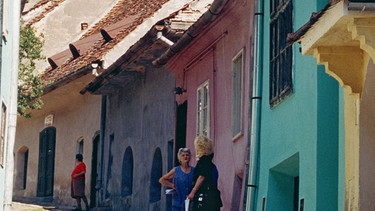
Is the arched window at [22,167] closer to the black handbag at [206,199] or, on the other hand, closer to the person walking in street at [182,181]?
the person walking in street at [182,181]

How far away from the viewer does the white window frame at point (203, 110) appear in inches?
929

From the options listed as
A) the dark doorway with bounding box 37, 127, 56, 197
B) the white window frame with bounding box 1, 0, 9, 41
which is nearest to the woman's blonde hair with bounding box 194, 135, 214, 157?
the white window frame with bounding box 1, 0, 9, 41

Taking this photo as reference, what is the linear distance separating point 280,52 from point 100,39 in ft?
63.5

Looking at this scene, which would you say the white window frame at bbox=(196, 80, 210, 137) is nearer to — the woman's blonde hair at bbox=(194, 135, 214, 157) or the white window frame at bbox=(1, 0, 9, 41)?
the white window frame at bbox=(1, 0, 9, 41)

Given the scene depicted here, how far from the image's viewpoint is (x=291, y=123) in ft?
55.4

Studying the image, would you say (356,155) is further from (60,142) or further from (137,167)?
(60,142)

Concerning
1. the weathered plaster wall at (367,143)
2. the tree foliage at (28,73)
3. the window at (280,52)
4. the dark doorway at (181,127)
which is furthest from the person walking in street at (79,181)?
the weathered plaster wall at (367,143)

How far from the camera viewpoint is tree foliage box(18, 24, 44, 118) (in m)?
32.8

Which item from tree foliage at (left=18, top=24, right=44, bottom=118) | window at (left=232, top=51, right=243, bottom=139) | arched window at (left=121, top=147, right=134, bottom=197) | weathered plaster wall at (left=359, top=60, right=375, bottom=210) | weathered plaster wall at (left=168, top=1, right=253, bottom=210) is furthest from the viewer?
tree foliage at (left=18, top=24, right=44, bottom=118)

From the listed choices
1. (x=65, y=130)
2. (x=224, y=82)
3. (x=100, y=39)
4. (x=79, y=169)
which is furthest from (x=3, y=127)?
(x=65, y=130)

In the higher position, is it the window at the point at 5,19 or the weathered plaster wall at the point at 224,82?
the window at the point at 5,19

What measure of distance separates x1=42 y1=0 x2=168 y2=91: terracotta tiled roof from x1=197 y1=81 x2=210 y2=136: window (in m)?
8.38

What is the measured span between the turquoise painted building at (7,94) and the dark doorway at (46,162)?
41.1ft

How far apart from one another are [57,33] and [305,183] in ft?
84.7
